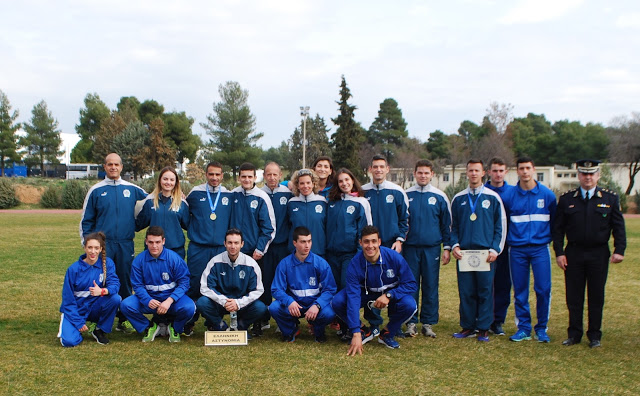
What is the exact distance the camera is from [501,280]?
20.6 ft

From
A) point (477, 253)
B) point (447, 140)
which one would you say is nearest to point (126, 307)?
point (477, 253)

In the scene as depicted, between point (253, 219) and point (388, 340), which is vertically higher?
point (253, 219)

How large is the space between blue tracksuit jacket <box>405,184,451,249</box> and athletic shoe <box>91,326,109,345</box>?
3377 mm

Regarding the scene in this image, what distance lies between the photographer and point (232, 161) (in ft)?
193

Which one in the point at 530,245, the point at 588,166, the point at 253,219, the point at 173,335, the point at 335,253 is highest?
the point at 588,166

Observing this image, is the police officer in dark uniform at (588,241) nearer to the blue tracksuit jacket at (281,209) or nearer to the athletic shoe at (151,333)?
the blue tracksuit jacket at (281,209)

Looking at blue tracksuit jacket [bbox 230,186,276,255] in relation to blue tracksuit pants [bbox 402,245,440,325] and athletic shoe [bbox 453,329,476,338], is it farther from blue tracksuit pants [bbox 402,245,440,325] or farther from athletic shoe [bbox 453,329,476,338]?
athletic shoe [bbox 453,329,476,338]

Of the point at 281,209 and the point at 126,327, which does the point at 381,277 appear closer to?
the point at 281,209

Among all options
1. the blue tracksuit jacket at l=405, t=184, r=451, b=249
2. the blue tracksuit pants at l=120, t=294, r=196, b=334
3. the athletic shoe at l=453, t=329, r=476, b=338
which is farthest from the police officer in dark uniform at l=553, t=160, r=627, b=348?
the blue tracksuit pants at l=120, t=294, r=196, b=334

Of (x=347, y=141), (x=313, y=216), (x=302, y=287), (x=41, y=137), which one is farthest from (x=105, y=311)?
(x=41, y=137)

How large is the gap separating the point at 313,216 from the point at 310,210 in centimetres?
8

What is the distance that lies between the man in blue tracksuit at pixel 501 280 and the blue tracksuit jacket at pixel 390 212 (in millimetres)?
1118

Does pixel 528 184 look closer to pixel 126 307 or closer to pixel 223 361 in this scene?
pixel 223 361

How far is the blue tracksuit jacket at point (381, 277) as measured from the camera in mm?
5574
